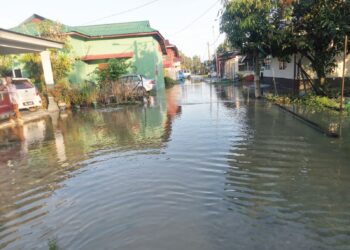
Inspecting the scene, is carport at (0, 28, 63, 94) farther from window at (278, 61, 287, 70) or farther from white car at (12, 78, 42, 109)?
window at (278, 61, 287, 70)

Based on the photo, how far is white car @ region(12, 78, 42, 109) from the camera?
1591cm

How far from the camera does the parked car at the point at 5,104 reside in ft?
45.8

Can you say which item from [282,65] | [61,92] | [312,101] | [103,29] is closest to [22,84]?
[61,92]

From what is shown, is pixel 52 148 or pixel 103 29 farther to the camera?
pixel 103 29

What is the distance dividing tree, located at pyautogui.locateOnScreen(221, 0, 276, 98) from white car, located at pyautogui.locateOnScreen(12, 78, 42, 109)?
1047 centimetres

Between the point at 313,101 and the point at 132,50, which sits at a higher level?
the point at 132,50

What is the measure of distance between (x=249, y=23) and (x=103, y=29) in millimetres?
18774

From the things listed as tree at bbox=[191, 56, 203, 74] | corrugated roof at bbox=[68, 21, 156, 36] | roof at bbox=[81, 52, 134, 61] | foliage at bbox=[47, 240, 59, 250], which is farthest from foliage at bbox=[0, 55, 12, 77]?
tree at bbox=[191, 56, 203, 74]

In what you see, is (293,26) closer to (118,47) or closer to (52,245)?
(52,245)

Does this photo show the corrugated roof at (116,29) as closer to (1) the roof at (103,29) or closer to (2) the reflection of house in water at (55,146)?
(1) the roof at (103,29)

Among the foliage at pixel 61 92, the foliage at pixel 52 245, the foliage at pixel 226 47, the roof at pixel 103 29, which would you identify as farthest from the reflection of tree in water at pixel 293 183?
the roof at pixel 103 29

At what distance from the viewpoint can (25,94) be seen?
53.0 feet

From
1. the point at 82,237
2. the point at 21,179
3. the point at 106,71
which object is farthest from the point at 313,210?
the point at 106,71

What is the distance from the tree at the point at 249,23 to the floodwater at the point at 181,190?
6648 millimetres
